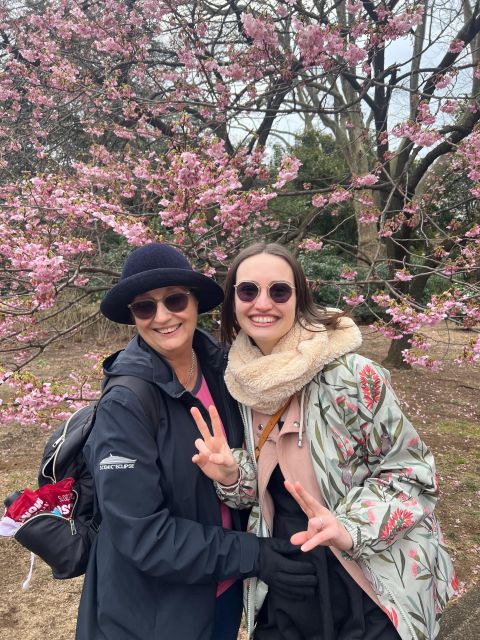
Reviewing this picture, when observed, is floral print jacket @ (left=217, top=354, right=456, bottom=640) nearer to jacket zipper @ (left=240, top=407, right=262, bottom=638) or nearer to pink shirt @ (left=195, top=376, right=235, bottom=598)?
jacket zipper @ (left=240, top=407, right=262, bottom=638)

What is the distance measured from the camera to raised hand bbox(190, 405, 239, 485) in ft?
3.87

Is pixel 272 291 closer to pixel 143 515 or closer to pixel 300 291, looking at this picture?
pixel 300 291

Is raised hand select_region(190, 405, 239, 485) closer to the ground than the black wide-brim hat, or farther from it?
closer to the ground

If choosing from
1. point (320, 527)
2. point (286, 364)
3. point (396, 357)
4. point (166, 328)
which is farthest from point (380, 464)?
point (396, 357)

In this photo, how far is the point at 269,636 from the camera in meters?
1.28

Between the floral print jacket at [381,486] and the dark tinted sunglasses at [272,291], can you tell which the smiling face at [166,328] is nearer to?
the dark tinted sunglasses at [272,291]

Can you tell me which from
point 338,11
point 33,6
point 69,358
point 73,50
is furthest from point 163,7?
point 69,358

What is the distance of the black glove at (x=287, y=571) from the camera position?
3.84 feet

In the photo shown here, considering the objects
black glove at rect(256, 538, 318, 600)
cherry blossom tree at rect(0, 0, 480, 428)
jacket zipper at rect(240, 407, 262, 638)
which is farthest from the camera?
cherry blossom tree at rect(0, 0, 480, 428)

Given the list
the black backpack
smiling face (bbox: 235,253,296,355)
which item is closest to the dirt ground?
the black backpack

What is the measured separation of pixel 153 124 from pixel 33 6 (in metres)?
2.38

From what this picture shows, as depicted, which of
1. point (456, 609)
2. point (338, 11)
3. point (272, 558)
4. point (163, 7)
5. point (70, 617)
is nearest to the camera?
point (272, 558)

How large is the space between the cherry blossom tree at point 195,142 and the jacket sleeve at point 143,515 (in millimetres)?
1893

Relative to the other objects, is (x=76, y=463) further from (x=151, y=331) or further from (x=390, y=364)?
(x=390, y=364)
